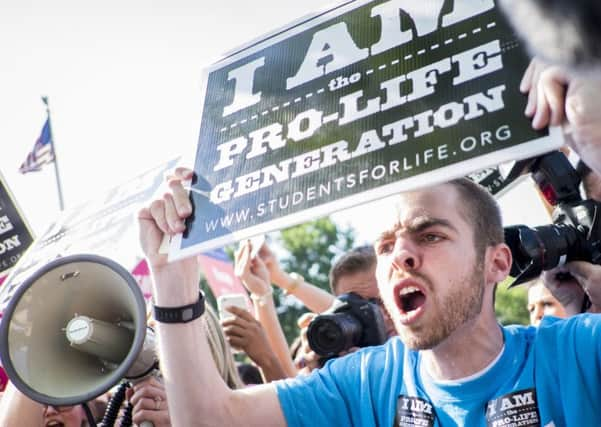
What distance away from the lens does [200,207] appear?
207 centimetres

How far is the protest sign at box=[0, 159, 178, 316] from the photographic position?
271 cm

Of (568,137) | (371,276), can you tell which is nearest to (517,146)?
(568,137)

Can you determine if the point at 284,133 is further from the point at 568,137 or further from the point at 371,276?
the point at 371,276

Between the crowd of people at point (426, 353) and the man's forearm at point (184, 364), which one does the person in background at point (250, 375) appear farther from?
the man's forearm at point (184, 364)

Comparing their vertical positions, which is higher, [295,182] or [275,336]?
[275,336]

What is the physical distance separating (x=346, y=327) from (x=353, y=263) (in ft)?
2.53

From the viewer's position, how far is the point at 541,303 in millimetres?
3482

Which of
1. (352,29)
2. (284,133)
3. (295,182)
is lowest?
(295,182)

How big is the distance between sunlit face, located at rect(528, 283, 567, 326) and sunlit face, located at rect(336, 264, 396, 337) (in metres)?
0.67

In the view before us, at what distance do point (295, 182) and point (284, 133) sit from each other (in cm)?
17

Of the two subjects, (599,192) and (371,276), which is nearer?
(599,192)

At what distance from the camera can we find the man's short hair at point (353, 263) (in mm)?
3718

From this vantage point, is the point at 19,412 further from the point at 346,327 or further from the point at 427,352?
the point at 427,352

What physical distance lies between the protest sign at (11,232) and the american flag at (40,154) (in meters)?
7.80
